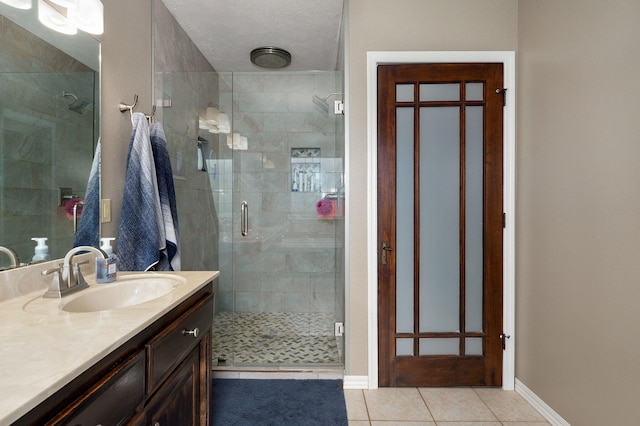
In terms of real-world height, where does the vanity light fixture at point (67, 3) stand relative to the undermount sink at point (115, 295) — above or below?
above

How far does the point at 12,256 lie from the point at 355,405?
5.96ft

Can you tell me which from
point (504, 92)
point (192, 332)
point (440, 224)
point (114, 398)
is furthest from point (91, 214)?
point (504, 92)

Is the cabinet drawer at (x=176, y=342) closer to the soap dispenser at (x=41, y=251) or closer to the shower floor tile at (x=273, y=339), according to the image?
the soap dispenser at (x=41, y=251)

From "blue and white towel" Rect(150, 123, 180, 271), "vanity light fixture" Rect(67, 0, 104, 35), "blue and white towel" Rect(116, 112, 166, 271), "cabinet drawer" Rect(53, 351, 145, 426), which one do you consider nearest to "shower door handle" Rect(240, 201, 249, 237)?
"blue and white towel" Rect(150, 123, 180, 271)

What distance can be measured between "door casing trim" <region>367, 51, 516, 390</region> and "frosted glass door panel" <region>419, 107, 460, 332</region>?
302mm

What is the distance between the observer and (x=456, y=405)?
2.07 metres

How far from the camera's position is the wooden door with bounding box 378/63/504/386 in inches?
88.4

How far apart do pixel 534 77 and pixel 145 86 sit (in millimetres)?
2335

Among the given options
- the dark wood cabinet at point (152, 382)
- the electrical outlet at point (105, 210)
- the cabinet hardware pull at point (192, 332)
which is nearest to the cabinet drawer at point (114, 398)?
the dark wood cabinet at point (152, 382)

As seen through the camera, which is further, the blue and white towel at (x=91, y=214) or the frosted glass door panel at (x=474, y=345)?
the frosted glass door panel at (x=474, y=345)

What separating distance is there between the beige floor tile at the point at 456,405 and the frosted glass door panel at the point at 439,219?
376 mm

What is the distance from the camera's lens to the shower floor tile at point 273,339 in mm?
2490

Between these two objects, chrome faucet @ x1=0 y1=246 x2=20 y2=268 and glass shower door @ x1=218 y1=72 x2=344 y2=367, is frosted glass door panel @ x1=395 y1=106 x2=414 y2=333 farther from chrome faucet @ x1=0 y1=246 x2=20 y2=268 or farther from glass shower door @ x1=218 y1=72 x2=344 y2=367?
chrome faucet @ x1=0 y1=246 x2=20 y2=268

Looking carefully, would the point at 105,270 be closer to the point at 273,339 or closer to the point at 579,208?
the point at 273,339
